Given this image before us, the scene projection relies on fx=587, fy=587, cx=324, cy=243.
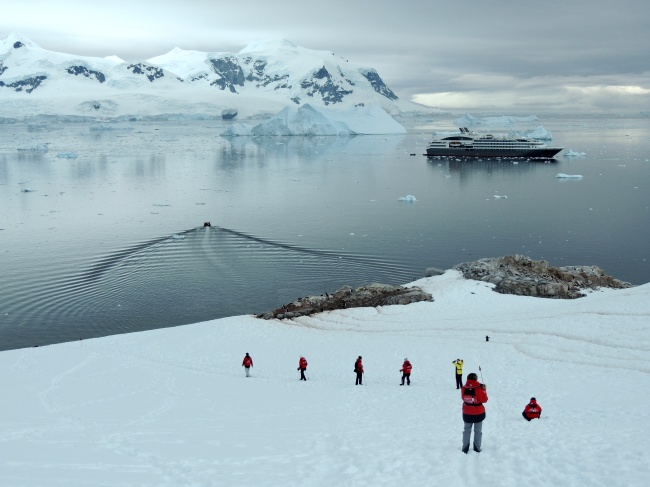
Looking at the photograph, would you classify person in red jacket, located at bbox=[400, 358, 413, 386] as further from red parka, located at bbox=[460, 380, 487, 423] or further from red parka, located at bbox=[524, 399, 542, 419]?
red parka, located at bbox=[460, 380, 487, 423]

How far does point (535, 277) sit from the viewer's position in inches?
1396

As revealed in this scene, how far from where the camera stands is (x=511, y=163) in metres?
122

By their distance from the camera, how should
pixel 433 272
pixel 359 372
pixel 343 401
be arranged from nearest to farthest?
1. pixel 343 401
2. pixel 359 372
3. pixel 433 272

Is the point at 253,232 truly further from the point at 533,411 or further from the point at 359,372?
the point at 533,411

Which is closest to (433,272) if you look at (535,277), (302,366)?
(535,277)

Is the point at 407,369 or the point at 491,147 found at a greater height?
the point at 491,147

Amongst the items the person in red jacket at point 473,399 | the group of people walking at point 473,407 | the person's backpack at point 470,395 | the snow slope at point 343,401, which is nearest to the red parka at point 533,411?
the snow slope at point 343,401

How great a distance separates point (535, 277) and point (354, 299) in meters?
11.2

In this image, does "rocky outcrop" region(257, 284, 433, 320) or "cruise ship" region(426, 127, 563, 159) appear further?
"cruise ship" region(426, 127, 563, 159)

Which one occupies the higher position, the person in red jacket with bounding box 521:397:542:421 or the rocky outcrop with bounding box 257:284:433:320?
the person in red jacket with bounding box 521:397:542:421

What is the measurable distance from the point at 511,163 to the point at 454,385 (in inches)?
4319

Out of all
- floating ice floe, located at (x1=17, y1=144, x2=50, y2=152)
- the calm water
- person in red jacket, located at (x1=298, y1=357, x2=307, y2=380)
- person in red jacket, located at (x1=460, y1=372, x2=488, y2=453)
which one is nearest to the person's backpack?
person in red jacket, located at (x1=460, y1=372, x2=488, y2=453)

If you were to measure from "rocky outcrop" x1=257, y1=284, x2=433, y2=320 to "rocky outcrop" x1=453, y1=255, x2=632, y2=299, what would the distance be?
4690 millimetres

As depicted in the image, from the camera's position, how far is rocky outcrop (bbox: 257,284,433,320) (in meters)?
32.7
